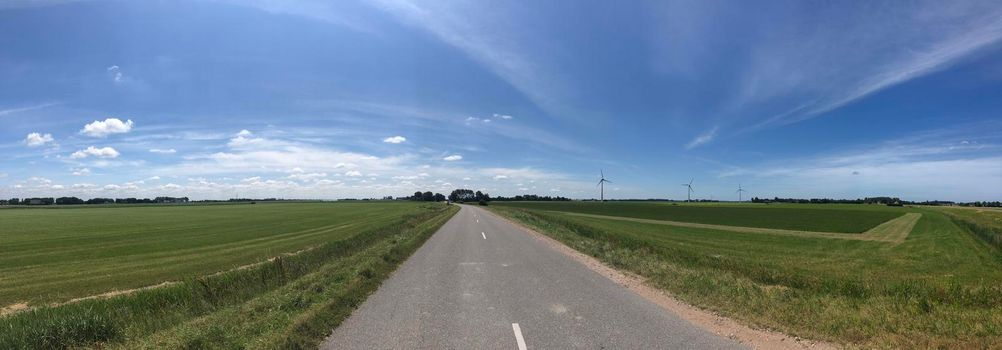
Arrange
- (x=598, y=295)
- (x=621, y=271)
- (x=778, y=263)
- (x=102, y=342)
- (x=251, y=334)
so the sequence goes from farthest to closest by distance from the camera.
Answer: (x=778, y=263), (x=621, y=271), (x=598, y=295), (x=102, y=342), (x=251, y=334)

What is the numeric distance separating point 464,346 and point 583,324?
Answer: 2209 millimetres

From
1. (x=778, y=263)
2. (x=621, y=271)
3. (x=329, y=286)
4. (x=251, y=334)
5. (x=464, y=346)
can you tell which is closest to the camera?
(x=464, y=346)

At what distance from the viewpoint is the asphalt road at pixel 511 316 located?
654 cm

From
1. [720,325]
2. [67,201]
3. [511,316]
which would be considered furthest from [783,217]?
[67,201]

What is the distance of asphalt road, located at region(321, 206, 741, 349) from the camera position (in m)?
6.54

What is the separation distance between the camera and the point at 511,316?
8117mm

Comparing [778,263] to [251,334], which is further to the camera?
[778,263]

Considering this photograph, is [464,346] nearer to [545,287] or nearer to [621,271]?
[545,287]

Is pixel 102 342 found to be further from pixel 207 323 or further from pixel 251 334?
pixel 251 334

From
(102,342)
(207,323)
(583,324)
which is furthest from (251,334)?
(583,324)

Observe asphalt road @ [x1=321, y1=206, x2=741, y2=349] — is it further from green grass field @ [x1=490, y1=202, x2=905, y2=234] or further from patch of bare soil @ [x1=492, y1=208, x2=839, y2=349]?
green grass field @ [x1=490, y1=202, x2=905, y2=234]

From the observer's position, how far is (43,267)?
18.8m

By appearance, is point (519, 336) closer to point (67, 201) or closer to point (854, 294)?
point (854, 294)

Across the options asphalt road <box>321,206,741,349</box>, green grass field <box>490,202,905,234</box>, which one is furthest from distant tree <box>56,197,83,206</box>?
asphalt road <box>321,206,741,349</box>
